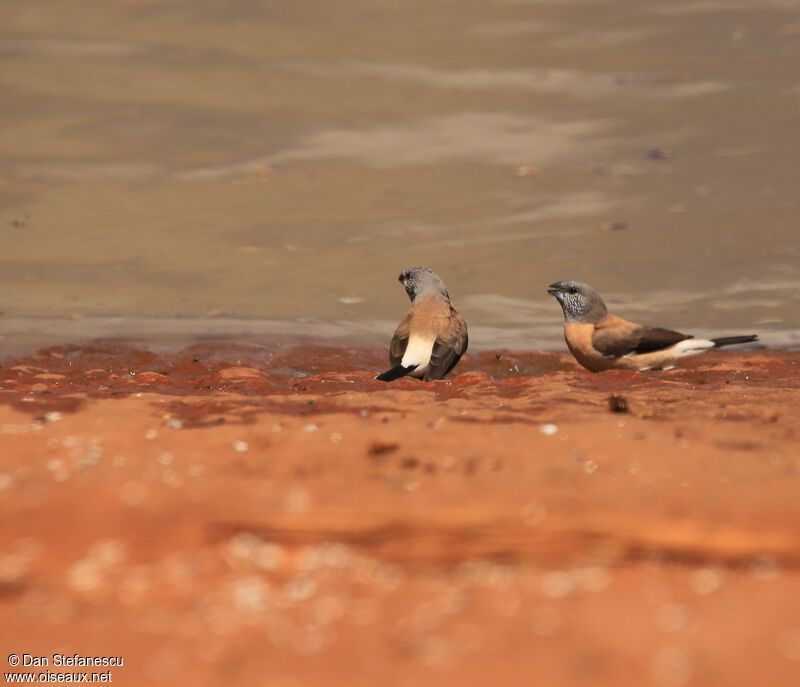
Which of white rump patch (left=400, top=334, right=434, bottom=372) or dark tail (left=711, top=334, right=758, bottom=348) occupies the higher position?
dark tail (left=711, top=334, right=758, bottom=348)

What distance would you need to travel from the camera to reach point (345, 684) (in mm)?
2787

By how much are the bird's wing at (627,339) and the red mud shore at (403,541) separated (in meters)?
1.85

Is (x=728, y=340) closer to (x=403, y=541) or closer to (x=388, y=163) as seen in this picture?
(x=403, y=541)

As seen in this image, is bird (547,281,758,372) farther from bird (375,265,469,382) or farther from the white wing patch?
the white wing patch

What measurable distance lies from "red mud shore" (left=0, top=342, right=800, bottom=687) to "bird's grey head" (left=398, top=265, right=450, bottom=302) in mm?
2442

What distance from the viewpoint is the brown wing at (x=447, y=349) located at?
632 cm

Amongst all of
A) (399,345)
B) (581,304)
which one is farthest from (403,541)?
(581,304)

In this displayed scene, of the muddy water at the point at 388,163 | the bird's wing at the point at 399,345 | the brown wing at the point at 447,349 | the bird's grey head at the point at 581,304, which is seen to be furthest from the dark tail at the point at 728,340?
the bird's wing at the point at 399,345

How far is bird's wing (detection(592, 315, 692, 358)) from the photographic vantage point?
6641 mm

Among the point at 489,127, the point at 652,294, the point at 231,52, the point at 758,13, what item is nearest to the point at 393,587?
the point at 652,294

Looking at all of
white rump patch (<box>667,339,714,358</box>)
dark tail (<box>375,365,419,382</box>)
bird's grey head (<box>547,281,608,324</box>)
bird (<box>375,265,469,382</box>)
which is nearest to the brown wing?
bird (<box>375,265,469,382</box>)

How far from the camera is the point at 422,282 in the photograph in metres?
7.25

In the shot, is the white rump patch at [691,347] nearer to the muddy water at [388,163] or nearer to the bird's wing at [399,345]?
the muddy water at [388,163]

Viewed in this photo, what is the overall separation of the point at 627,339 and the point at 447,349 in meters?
1.08
